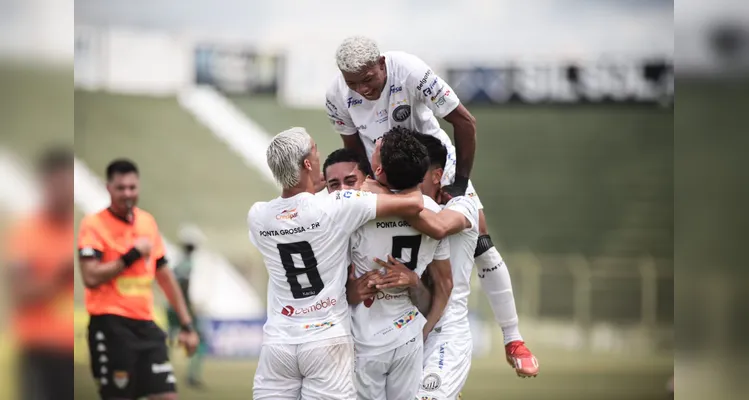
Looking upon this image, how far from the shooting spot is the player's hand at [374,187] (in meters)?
4.04

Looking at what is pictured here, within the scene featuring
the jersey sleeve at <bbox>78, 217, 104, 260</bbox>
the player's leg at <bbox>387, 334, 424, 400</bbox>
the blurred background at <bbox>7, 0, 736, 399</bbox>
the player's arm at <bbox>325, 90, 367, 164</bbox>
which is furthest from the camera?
the blurred background at <bbox>7, 0, 736, 399</bbox>

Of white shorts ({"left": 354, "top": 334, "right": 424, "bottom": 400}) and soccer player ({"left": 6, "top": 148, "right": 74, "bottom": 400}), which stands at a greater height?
soccer player ({"left": 6, "top": 148, "right": 74, "bottom": 400})

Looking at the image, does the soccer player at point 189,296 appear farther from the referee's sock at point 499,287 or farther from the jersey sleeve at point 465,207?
the jersey sleeve at point 465,207

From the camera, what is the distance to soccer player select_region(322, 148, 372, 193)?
14.6ft

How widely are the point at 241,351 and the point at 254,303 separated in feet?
1.88

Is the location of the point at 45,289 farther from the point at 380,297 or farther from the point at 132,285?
the point at 132,285

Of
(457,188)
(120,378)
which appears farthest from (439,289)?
(120,378)

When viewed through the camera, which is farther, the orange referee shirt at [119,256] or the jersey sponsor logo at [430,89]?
the orange referee shirt at [119,256]

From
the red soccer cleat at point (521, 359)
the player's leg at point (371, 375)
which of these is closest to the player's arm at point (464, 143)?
the player's leg at point (371, 375)

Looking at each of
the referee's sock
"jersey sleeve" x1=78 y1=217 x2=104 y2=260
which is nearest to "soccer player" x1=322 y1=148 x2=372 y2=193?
the referee's sock

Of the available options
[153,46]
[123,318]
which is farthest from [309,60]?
[123,318]

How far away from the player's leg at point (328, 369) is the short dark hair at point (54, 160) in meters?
1.29

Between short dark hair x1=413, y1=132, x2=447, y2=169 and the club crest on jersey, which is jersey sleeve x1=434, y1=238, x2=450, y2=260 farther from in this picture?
the club crest on jersey

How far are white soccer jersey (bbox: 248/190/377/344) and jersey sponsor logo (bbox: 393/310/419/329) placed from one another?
0.27 m
